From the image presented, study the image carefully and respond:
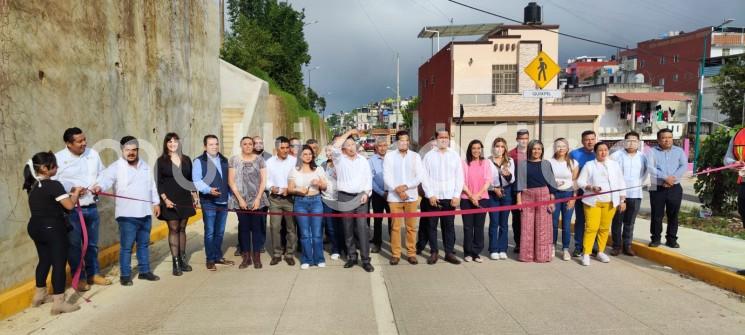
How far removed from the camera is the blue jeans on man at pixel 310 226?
681 centimetres

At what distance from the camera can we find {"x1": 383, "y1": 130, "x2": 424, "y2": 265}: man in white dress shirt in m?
6.82

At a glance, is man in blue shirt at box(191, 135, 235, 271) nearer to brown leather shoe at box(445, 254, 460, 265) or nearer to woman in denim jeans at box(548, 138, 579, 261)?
brown leather shoe at box(445, 254, 460, 265)

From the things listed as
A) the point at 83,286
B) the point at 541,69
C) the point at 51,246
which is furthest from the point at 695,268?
the point at 83,286

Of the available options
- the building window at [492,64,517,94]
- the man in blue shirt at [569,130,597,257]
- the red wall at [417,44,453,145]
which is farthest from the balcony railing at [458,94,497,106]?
the man in blue shirt at [569,130,597,257]

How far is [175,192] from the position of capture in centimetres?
634

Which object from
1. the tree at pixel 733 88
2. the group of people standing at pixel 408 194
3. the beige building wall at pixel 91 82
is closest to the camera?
the beige building wall at pixel 91 82

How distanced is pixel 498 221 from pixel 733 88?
33.5 metres

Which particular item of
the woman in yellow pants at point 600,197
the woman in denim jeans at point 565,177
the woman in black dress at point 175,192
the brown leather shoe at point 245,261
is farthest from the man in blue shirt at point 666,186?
the woman in black dress at point 175,192

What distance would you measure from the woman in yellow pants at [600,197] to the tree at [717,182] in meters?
4.71

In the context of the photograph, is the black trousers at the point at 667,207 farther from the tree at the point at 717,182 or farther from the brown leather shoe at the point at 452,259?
the tree at the point at 717,182

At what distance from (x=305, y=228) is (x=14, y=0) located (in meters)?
4.13

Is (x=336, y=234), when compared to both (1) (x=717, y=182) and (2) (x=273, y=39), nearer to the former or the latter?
(1) (x=717, y=182)

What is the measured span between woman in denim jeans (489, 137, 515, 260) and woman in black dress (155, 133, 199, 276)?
13.6 ft

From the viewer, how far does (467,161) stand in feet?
24.0
